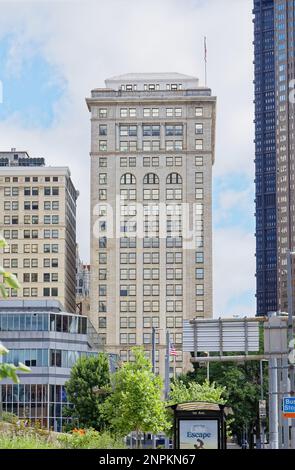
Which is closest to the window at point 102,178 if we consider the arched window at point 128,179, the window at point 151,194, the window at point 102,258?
the arched window at point 128,179

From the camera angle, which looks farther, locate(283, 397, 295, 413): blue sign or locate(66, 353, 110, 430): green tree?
locate(66, 353, 110, 430): green tree

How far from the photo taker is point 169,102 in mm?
186000

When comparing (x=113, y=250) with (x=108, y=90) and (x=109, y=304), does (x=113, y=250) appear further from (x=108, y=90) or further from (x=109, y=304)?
(x=108, y=90)

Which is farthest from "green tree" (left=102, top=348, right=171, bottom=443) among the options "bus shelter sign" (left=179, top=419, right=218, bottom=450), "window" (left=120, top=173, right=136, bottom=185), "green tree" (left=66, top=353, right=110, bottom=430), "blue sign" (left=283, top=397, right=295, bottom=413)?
"window" (left=120, top=173, right=136, bottom=185)

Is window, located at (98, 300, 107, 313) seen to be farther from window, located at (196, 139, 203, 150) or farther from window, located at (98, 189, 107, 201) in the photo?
window, located at (196, 139, 203, 150)

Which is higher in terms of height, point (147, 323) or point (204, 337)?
point (147, 323)

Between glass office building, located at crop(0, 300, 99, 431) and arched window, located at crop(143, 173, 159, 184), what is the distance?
66.4 m

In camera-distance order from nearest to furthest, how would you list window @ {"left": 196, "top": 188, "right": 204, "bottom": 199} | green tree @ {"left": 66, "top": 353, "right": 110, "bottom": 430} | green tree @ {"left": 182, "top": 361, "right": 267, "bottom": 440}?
green tree @ {"left": 66, "top": 353, "right": 110, "bottom": 430} < green tree @ {"left": 182, "top": 361, "right": 267, "bottom": 440} < window @ {"left": 196, "top": 188, "right": 204, "bottom": 199}

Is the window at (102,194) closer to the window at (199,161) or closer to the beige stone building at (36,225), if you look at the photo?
the beige stone building at (36,225)

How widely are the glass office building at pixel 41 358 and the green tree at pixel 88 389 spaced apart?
2598 cm

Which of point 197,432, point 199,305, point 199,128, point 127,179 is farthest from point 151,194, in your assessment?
point 197,432

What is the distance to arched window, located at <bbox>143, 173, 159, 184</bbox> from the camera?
182 m
